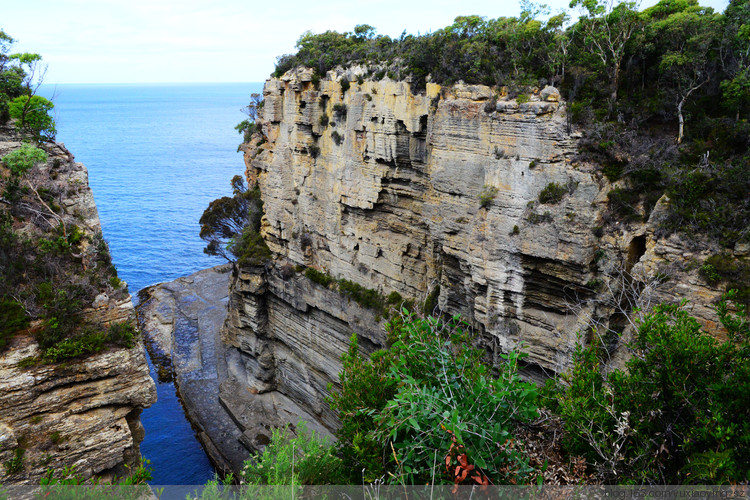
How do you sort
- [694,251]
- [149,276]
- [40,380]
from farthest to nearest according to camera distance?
[149,276], [694,251], [40,380]

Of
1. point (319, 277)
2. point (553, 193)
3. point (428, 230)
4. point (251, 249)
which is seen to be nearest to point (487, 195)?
point (553, 193)

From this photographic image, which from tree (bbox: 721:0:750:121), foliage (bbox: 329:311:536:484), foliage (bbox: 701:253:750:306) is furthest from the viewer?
tree (bbox: 721:0:750:121)

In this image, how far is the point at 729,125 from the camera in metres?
14.7

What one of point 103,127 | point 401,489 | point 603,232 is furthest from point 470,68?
point 103,127

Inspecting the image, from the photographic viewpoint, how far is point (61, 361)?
43.4 ft

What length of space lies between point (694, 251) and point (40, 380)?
18865 mm

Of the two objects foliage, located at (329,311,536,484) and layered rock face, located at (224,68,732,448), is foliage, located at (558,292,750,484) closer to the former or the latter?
foliage, located at (329,311,536,484)

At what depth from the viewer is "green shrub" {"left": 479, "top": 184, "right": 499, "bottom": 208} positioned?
58.6ft

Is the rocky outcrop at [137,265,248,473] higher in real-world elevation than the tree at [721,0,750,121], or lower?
lower

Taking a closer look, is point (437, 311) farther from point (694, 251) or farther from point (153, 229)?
point (153, 229)

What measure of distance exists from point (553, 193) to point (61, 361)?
16.2 m

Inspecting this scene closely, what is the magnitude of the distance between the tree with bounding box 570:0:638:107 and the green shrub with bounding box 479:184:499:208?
499cm

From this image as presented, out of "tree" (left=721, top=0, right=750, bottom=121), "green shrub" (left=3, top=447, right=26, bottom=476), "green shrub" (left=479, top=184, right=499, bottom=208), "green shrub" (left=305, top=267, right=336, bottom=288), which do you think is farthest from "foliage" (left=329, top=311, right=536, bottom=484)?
"green shrub" (left=305, top=267, right=336, bottom=288)

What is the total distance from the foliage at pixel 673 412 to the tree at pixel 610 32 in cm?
1160
